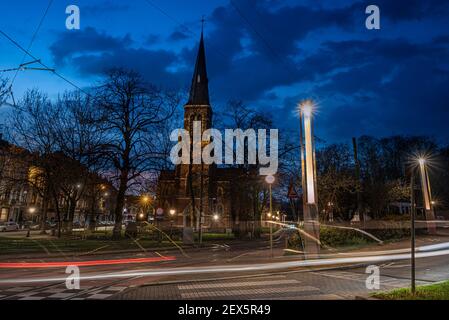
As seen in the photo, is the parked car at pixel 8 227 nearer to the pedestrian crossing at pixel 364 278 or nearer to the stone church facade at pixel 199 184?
the stone church facade at pixel 199 184

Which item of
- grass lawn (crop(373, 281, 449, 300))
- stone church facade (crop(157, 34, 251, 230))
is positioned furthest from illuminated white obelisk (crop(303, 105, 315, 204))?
stone church facade (crop(157, 34, 251, 230))

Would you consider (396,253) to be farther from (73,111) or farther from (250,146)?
(73,111)

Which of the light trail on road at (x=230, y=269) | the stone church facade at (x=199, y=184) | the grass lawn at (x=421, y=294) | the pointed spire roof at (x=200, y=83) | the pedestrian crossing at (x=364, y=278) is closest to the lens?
the grass lawn at (x=421, y=294)

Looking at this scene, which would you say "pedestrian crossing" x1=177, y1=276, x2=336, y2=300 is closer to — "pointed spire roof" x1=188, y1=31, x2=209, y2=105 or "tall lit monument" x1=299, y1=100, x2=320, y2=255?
"tall lit monument" x1=299, y1=100, x2=320, y2=255

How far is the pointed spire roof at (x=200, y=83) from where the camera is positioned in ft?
196

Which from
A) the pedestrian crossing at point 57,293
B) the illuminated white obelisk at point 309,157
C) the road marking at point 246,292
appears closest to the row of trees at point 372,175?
the illuminated white obelisk at point 309,157

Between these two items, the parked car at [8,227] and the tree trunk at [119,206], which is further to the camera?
the parked car at [8,227]

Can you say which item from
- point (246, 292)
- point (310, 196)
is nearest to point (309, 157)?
point (310, 196)

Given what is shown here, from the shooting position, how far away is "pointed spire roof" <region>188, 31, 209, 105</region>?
59.8 m

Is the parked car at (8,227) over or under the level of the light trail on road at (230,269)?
under

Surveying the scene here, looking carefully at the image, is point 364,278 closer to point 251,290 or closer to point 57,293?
point 251,290

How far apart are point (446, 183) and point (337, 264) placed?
54.1m
